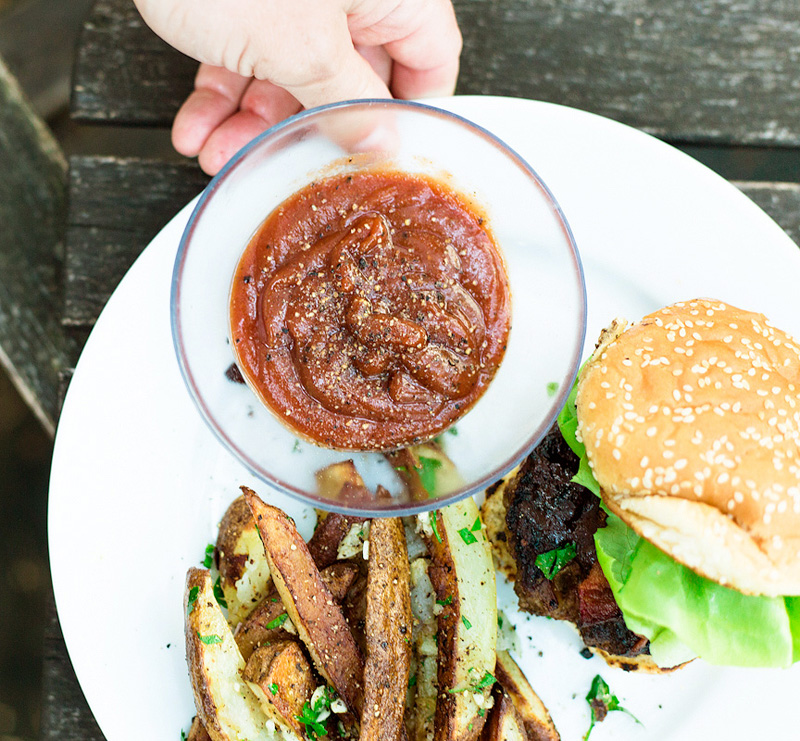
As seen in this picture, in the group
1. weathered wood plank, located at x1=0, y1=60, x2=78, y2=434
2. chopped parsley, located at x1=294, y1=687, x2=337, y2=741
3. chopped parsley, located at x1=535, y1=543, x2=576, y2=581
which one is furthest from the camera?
weathered wood plank, located at x1=0, y1=60, x2=78, y2=434

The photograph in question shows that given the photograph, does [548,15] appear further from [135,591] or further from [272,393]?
[135,591]

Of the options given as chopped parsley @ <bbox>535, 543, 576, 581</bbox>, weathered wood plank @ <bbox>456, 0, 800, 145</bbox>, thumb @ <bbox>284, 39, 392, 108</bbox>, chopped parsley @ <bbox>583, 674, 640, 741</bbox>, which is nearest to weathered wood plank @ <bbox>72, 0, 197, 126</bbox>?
thumb @ <bbox>284, 39, 392, 108</bbox>

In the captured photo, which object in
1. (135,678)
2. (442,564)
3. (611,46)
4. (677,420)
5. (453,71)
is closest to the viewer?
(677,420)

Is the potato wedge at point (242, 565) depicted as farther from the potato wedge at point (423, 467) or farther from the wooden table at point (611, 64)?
the wooden table at point (611, 64)

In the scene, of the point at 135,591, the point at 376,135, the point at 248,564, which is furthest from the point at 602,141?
the point at 135,591

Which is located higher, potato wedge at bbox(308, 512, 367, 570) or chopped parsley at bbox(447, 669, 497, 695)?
potato wedge at bbox(308, 512, 367, 570)

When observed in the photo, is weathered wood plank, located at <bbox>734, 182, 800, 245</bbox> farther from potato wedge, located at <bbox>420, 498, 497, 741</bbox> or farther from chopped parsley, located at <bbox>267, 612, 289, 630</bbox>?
chopped parsley, located at <bbox>267, 612, 289, 630</bbox>
